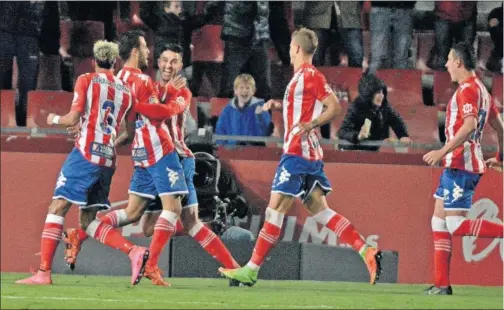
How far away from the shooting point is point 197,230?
33.1ft

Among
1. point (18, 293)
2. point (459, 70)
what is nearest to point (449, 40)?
point (459, 70)

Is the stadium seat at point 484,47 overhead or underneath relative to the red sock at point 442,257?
overhead

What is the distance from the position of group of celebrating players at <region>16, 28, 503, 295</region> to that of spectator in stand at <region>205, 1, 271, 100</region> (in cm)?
345

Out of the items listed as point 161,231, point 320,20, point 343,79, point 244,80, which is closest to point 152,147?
point 161,231

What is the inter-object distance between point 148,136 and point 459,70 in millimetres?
2282

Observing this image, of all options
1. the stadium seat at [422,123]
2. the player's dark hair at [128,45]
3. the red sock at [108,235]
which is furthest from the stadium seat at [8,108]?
the stadium seat at [422,123]

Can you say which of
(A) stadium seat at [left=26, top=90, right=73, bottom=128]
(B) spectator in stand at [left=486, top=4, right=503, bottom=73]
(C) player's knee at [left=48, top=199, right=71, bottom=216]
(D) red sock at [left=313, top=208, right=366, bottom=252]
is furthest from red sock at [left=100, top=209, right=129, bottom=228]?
(B) spectator in stand at [left=486, top=4, right=503, bottom=73]

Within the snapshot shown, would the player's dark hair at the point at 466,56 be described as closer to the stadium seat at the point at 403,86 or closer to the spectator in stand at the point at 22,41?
the stadium seat at the point at 403,86

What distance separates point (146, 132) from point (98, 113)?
443mm

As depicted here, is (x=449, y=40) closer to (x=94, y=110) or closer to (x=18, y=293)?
(x=94, y=110)

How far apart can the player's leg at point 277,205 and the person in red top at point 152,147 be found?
0.54m

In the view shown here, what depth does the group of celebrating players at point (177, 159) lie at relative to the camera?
30.7 ft

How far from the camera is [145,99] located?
9.71 metres

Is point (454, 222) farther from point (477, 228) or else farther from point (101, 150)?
point (101, 150)
